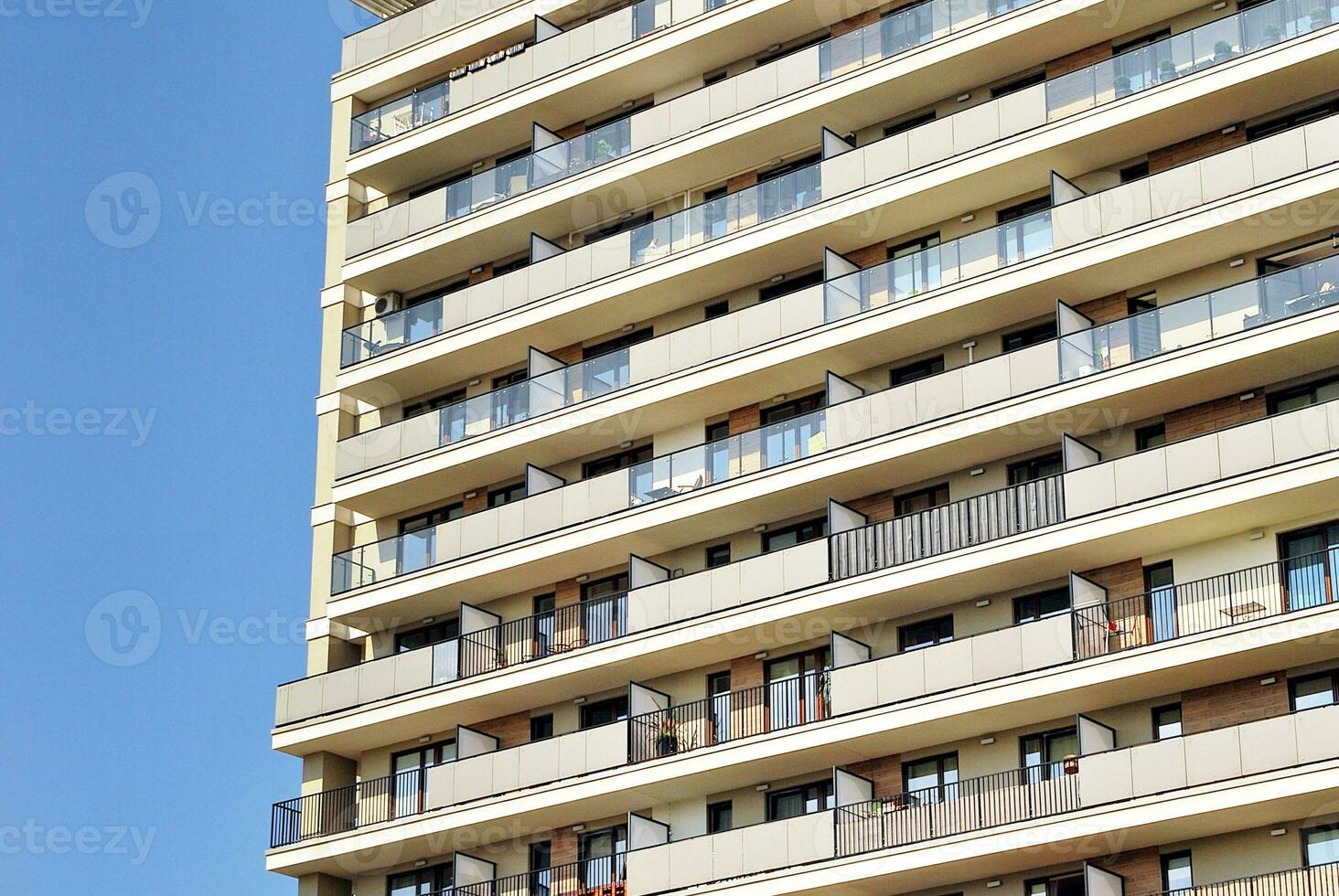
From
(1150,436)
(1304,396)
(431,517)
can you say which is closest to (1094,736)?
(1150,436)

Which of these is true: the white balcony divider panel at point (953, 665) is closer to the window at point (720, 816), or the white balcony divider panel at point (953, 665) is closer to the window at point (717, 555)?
the window at point (720, 816)

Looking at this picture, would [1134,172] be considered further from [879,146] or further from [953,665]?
[953,665]

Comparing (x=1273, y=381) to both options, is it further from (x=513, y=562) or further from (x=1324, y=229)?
(x=513, y=562)

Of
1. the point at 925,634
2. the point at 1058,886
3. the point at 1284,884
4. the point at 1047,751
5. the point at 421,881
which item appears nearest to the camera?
the point at 1284,884

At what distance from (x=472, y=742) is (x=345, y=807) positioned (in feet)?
10.7

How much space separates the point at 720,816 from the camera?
159 ft

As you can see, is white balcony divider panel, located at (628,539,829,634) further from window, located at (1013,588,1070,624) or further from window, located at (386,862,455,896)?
window, located at (386,862,455,896)

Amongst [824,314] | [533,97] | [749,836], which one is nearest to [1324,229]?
[824,314]

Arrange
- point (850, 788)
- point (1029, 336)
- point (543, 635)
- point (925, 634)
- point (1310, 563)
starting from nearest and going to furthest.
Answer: point (1310, 563), point (850, 788), point (925, 634), point (1029, 336), point (543, 635)

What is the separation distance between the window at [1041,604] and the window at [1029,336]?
4.89 meters

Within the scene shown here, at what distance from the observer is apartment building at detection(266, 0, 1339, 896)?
43.4 meters

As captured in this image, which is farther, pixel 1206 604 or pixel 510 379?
pixel 510 379

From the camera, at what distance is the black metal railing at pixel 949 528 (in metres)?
45.8

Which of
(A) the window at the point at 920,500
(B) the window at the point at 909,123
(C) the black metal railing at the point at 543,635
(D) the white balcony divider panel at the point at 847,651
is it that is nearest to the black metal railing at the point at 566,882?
(C) the black metal railing at the point at 543,635
